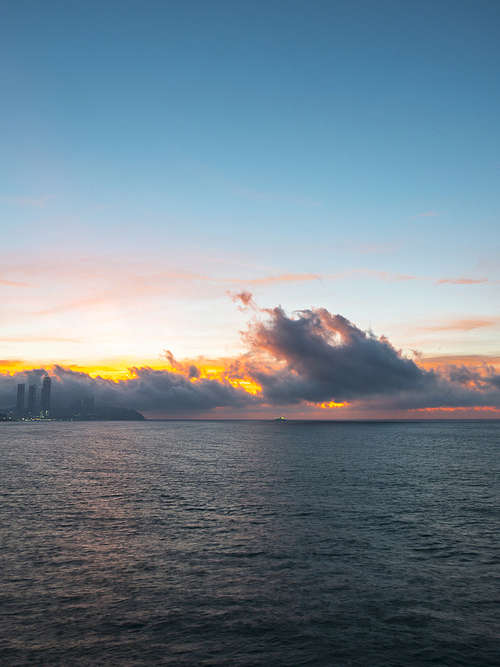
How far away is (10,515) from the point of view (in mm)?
48094

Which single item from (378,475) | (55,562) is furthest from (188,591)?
(378,475)

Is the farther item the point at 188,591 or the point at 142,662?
the point at 188,591

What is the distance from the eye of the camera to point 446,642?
2162 centimetres

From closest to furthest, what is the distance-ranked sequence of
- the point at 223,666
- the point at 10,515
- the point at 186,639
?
the point at 223,666
the point at 186,639
the point at 10,515

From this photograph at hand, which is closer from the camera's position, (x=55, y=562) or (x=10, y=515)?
(x=55, y=562)

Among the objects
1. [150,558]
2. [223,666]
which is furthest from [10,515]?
[223,666]

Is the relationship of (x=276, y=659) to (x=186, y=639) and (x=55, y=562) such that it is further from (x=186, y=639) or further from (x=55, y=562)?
(x=55, y=562)

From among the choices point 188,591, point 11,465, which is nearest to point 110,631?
point 188,591

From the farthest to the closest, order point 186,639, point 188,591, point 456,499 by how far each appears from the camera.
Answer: point 456,499
point 188,591
point 186,639

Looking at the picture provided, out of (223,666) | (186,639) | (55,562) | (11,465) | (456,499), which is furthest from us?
(11,465)

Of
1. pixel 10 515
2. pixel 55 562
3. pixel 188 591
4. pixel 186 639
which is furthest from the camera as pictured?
pixel 10 515

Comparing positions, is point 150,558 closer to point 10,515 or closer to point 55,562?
point 55,562

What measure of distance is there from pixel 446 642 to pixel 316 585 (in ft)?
28.8

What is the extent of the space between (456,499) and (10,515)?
5622 centimetres
